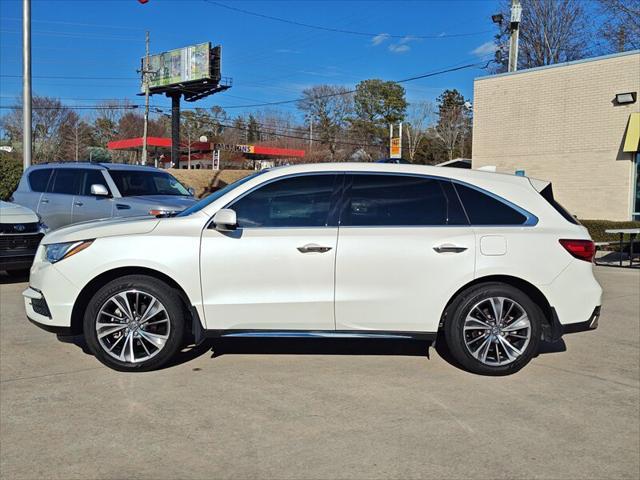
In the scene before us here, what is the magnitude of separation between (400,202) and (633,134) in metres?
15.3

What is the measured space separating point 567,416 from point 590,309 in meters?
1.13

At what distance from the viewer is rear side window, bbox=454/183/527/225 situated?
16.4ft

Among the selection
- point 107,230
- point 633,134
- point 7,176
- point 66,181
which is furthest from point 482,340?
point 7,176

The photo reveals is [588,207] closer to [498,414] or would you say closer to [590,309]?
[590,309]


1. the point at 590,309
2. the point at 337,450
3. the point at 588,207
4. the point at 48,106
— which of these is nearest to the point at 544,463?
the point at 337,450

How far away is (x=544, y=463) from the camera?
348cm

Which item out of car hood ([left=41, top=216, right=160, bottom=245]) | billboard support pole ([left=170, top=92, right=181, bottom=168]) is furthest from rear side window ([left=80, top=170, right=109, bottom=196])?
billboard support pole ([left=170, top=92, right=181, bottom=168])

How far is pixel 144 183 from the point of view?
35.4 ft

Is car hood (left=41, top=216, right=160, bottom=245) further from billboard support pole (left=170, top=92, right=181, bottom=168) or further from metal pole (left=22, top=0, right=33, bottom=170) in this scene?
billboard support pole (left=170, top=92, right=181, bottom=168)

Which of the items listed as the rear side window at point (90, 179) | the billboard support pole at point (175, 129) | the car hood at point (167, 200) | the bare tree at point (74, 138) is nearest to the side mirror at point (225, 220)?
the car hood at point (167, 200)

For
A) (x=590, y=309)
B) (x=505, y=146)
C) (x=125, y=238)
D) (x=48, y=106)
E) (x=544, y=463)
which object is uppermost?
(x=48, y=106)

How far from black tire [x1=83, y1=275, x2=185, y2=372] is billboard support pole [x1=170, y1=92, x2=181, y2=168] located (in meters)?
48.3

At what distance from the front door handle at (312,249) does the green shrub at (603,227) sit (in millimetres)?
14075

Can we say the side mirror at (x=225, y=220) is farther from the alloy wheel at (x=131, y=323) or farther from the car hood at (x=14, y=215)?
the car hood at (x=14, y=215)
